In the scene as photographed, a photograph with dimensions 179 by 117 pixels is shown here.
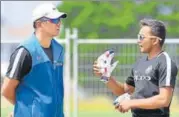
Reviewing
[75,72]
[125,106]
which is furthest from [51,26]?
[75,72]

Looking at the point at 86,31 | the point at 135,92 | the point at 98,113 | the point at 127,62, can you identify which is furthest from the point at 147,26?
the point at 86,31

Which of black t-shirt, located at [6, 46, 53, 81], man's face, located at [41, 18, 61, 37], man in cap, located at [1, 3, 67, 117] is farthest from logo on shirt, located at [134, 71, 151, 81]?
black t-shirt, located at [6, 46, 53, 81]

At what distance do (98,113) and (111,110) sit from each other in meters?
0.47

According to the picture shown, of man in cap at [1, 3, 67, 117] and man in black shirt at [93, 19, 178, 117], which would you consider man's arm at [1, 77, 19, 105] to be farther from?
man in black shirt at [93, 19, 178, 117]

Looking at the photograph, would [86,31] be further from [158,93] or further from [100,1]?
[158,93]

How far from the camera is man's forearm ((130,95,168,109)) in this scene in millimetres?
4434

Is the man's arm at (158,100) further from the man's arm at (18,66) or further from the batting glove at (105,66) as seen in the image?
the man's arm at (18,66)

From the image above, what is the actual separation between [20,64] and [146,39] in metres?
1.03

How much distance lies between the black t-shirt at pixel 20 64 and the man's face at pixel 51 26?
10.8 inches

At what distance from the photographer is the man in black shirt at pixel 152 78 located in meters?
4.46

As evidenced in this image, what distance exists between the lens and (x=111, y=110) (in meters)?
9.45

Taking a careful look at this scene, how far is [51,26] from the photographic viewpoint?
15.8 feet

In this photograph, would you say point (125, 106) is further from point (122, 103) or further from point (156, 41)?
point (156, 41)

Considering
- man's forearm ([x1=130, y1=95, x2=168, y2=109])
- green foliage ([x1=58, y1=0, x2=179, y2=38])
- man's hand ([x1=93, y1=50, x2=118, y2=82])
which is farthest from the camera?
green foliage ([x1=58, y1=0, x2=179, y2=38])
